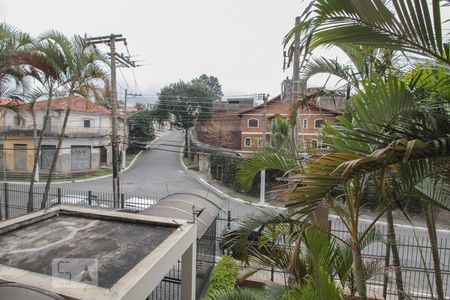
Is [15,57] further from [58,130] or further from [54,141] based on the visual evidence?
[58,130]

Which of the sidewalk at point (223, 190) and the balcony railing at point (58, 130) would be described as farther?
the balcony railing at point (58, 130)

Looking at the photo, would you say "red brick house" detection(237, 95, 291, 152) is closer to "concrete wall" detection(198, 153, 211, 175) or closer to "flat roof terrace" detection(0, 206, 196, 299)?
"concrete wall" detection(198, 153, 211, 175)

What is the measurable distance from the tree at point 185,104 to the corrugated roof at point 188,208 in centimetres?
1956

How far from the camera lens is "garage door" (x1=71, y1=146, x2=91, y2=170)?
23.9 m

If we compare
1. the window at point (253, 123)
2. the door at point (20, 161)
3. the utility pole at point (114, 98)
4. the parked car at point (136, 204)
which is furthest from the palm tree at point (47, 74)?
the door at point (20, 161)

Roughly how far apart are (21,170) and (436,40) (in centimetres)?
2905

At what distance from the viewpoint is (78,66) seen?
8.15 metres

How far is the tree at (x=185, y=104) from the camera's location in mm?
26859

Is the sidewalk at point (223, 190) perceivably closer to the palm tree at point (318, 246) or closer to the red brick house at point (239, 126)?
the red brick house at point (239, 126)

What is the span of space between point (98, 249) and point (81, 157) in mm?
23690

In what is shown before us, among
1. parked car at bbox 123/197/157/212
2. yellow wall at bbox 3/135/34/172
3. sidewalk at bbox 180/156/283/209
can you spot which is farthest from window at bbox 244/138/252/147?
yellow wall at bbox 3/135/34/172

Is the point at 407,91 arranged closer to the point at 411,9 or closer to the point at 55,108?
the point at 411,9

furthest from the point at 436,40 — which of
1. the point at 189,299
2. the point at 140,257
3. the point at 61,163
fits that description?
the point at 61,163

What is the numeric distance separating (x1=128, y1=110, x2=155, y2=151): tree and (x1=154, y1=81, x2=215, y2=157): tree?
200 cm
